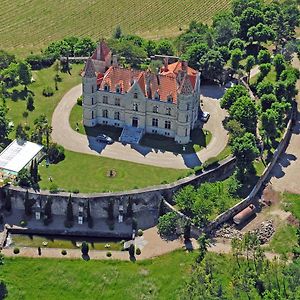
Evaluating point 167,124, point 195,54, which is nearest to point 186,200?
point 167,124

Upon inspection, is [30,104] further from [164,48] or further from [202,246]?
[202,246]

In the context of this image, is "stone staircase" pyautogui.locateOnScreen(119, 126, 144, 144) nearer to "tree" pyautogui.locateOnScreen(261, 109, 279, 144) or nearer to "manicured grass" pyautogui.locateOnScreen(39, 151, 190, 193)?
"manicured grass" pyautogui.locateOnScreen(39, 151, 190, 193)

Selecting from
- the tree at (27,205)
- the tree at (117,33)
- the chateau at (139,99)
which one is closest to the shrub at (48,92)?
the chateau at (139,99)

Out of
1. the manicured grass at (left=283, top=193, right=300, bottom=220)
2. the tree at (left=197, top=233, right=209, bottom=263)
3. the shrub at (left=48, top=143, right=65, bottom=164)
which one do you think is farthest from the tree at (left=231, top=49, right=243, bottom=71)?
the tree at (left=197, top=233, right=209, bottom=263)

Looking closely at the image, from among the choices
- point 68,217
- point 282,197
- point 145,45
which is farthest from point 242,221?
point 145,45

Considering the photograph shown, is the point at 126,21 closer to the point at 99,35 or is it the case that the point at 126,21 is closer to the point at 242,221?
the point at 99,35

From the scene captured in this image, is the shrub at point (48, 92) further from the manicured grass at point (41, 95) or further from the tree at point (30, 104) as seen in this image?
the tree at point (30, 104)
